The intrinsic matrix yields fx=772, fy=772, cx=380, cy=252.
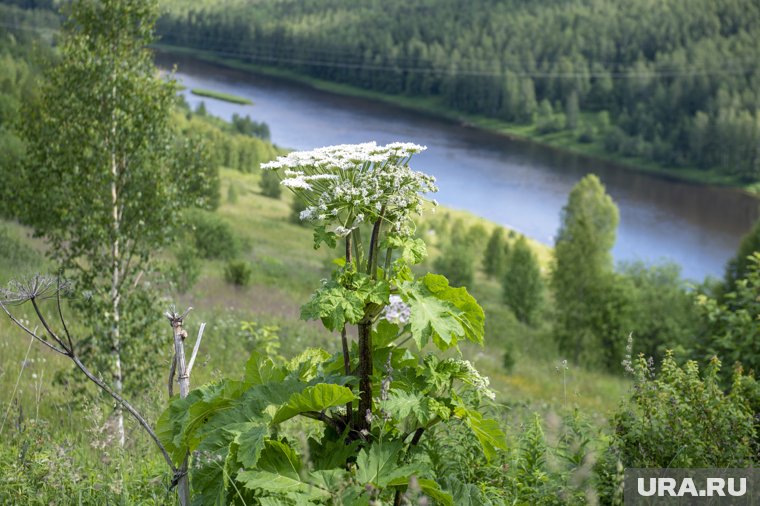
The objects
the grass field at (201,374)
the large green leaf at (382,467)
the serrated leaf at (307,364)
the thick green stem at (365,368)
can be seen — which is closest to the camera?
the large green leaf at (382,467)

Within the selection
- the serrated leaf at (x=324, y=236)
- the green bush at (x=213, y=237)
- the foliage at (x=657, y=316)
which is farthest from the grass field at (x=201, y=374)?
the foliage at (x=657, y=316)

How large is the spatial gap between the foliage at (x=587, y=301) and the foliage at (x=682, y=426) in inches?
1328

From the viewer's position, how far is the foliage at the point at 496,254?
60.7 meters

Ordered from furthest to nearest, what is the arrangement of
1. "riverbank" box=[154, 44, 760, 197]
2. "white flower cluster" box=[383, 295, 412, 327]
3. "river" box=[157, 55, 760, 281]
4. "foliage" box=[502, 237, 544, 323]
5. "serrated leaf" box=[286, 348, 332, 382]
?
"riverbank" box=[154, 44, 760, 197]
"river" box=[157, 55, 760, 281]
"foliage" box=[502, 237, 544, 323]
"white flower cluster" box=[383, 295, 412, 327]
"serrated leaf" box=[286, 348, 332, 382]

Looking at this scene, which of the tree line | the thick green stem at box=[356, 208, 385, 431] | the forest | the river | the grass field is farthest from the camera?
the river

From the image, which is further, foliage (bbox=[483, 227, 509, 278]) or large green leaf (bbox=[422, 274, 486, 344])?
foliage (bbox=[483, 227, 509, 278])

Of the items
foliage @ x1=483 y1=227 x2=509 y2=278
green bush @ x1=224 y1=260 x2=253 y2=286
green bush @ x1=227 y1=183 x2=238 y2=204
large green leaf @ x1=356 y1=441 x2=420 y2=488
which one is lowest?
foliage @ x1=483 y1=227 x2=509 y2=278

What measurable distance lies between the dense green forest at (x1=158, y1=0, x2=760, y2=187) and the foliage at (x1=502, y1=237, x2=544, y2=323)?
55.4m

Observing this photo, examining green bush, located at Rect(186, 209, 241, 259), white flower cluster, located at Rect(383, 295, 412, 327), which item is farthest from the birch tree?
green bush, located at Rect(186, 209, 241, 259)

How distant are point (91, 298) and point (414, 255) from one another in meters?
6.73

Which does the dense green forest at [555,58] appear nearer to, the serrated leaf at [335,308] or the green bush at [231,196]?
the green bush at [231,196]

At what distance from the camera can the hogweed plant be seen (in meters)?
3.23

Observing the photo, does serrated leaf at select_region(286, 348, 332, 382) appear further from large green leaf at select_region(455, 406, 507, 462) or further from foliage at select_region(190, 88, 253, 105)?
foliage at select_region(190, 88, 253, 105)
